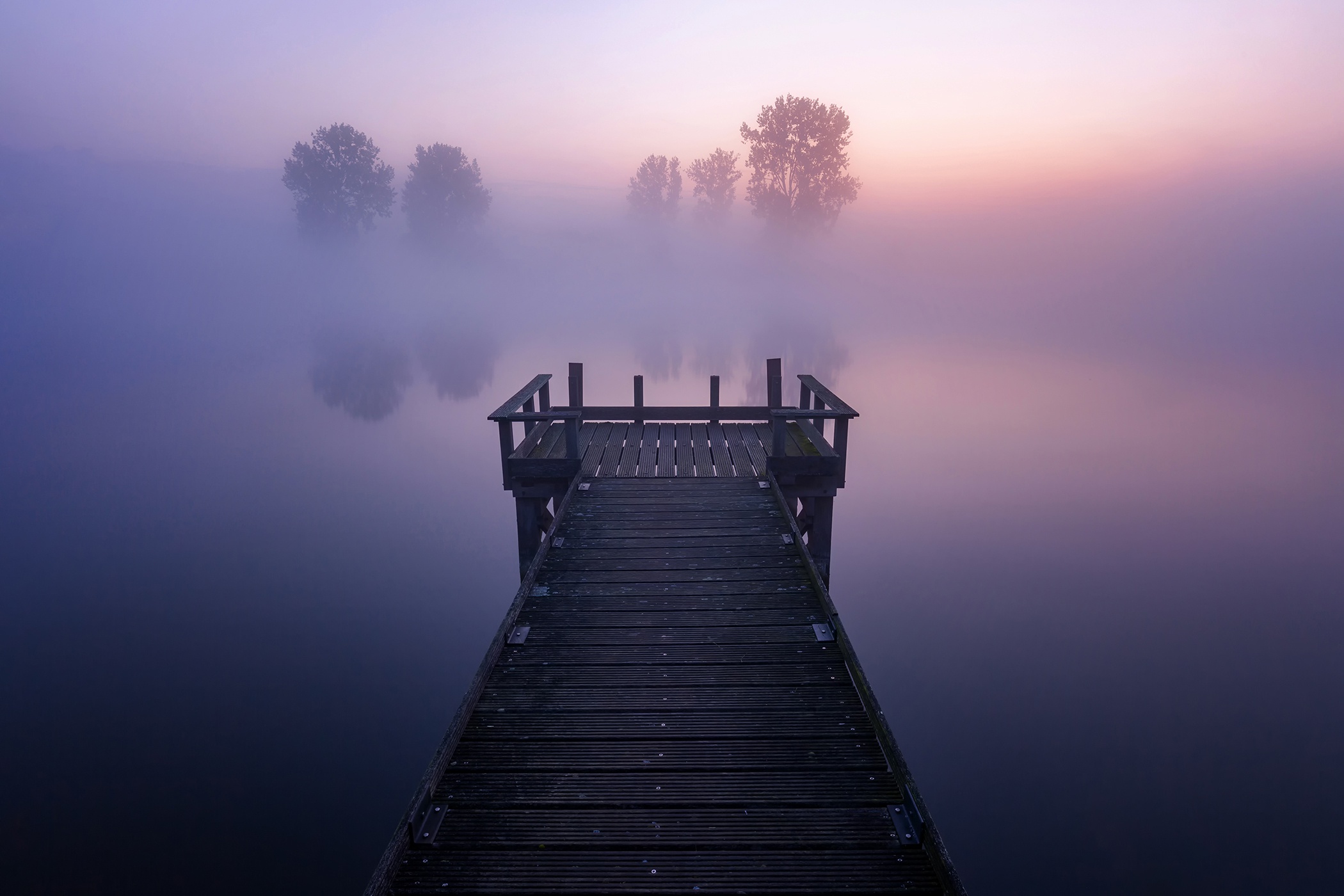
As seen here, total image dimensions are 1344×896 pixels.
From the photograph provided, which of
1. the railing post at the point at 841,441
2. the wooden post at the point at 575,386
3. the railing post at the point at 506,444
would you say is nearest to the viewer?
the railing post at the point at 506,444

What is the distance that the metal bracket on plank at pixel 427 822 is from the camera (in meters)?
3.56

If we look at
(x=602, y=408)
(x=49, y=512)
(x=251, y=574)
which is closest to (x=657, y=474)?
(x=602, y=408)

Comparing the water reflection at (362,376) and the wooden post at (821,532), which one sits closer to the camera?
the wooden post at (821,532)

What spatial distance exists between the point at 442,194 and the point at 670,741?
289 feet

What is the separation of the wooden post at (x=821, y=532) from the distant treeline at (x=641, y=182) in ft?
204

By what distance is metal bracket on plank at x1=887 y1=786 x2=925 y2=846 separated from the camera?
359 centimetres

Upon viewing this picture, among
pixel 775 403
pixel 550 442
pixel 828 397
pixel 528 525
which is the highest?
pixel 828 397

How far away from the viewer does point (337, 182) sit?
7625cm

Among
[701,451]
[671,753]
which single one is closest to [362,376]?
[701,451]

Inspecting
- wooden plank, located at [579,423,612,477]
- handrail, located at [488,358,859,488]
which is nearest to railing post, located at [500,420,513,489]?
handrail, located at [488,358,859,488]

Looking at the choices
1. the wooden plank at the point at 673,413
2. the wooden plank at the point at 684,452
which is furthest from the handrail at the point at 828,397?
the wooden plank at the point at 684,452

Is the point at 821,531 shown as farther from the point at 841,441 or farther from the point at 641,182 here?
the point at 641,182

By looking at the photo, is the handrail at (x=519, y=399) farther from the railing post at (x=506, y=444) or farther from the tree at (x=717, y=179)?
the tree at (x=717, y=179)

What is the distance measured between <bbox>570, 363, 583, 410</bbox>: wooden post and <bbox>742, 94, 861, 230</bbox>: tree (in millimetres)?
59554
